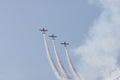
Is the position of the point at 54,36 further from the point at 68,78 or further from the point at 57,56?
the point at 68,78

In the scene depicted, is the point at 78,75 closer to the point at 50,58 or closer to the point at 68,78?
the point at 68,78

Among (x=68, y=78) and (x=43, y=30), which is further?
(x=43, y=30)

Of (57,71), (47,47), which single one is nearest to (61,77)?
(57,71)

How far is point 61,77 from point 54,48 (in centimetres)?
957

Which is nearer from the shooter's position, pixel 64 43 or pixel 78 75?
pixel 78 75

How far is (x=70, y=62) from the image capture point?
389 ft

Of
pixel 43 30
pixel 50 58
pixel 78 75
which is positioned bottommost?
pixel 78 75

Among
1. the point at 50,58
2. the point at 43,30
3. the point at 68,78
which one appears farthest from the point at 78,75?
the point at 43,30

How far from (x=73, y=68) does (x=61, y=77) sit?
4.67 meters

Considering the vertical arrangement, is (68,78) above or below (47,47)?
below

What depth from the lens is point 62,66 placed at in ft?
395

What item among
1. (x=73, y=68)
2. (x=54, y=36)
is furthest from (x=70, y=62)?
(x=54, y=36)

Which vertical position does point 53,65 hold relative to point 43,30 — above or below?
below

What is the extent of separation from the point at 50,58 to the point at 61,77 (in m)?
7.68
